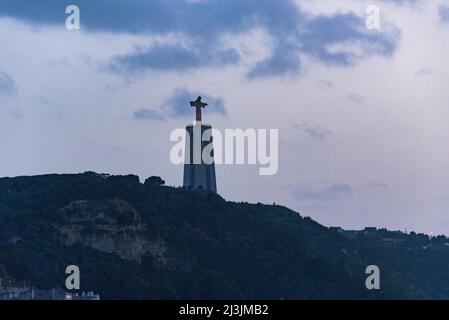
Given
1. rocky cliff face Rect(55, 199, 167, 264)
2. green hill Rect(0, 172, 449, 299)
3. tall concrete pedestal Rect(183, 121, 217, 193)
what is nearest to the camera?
green hill Rect(0, 172, 449, 299)

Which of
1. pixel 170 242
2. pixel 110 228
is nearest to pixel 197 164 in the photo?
pixel 170 242

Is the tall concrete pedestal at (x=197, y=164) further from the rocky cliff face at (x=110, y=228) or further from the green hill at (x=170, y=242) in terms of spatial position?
the rocky cliff face at (x=110, y=228)

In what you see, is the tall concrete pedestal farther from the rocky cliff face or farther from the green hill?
the rocky cliff face

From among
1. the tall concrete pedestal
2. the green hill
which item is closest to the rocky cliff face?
the green hill
